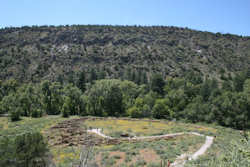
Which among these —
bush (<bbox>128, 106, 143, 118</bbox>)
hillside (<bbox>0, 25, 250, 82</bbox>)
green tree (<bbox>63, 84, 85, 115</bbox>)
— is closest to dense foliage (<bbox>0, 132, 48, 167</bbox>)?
bush (<bbox>128, 106, 143, 118</bbox>)

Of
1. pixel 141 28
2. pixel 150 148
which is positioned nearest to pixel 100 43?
pixel 141 28

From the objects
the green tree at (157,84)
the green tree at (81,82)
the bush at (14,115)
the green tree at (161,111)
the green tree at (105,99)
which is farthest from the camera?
the green tree at (81,82)

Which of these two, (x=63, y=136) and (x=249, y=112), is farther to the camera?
(x=249, y=112)

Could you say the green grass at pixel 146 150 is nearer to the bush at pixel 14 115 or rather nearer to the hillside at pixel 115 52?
the bush at pixel 14 115

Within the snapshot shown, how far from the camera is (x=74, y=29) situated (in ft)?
370

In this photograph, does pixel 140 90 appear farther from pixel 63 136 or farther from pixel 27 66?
pixel 27 66

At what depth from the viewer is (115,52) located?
92.9 meters

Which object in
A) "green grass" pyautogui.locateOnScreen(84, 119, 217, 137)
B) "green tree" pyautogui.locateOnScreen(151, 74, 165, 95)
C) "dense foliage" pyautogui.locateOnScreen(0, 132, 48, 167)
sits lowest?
"green grass" pyautogui.locateOnScreen(84, 119, 217, 137)

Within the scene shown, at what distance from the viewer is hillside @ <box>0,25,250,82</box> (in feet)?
259

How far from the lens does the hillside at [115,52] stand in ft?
259

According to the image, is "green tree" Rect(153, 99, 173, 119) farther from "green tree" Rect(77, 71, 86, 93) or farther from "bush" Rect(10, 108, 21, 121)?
"bush" Rect(10, 108, 21, 121)

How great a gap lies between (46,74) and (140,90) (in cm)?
4183

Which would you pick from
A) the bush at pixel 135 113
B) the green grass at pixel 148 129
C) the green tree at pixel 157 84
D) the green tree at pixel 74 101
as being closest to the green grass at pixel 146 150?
the green grass at pixel 148 129

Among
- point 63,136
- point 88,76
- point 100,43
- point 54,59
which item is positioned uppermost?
point 100,43
